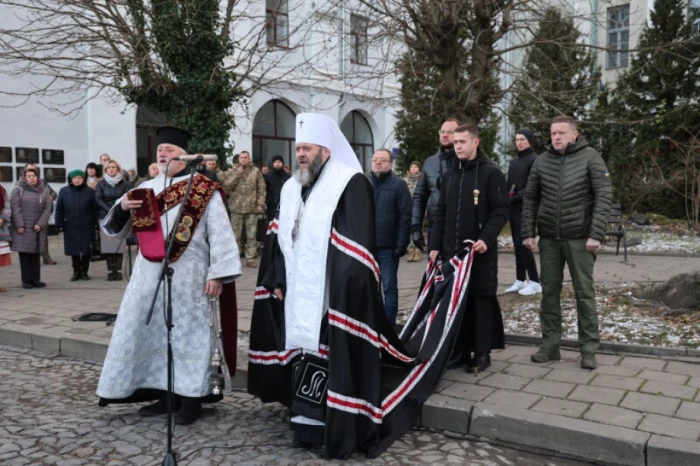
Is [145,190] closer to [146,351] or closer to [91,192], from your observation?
[146,351]

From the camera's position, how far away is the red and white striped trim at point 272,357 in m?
4.64

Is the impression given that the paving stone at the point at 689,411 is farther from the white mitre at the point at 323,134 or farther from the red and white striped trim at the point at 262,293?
the red and white striped trim at the point at 262,293

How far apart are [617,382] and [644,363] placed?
662 mm

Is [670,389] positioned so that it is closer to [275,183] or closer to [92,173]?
[275,183]

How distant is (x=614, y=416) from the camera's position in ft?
14.4

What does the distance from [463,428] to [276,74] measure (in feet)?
59.0

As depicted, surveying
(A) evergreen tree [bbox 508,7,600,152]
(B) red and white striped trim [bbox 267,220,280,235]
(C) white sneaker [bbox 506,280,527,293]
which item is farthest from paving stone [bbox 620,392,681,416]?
(A) evergreen tree [bbox 508,7,600,152]

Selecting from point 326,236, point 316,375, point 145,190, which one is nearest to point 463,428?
point 316,375

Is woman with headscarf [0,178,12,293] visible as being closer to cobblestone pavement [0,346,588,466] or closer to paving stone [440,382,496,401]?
cobblestone pavement [0,346,588,466]

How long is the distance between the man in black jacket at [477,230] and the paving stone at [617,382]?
2.78 ft

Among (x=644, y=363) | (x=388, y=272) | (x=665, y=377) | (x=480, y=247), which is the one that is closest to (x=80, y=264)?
(x=388, y=272)

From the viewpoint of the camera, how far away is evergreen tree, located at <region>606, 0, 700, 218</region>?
67.8ft

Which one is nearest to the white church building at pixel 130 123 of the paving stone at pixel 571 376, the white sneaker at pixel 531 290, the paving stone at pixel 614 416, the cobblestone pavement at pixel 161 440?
the white sneaker at pixel 531 290

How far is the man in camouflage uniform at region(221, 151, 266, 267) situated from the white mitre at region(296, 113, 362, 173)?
8.25 m
